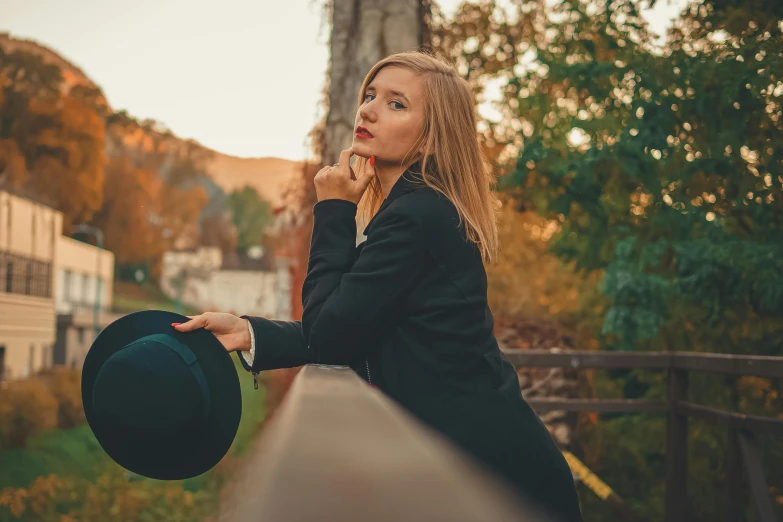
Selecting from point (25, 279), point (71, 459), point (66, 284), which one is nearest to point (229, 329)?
point (71, 459)

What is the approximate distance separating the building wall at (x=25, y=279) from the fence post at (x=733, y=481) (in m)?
17.1

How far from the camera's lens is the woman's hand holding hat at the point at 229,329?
1.93 meters

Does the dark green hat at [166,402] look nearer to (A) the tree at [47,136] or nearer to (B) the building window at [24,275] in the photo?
(A) the tree at [47,136]

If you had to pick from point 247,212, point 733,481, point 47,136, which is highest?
point 247,212

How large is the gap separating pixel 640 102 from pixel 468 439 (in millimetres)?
5368

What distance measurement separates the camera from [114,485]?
21.9 ft

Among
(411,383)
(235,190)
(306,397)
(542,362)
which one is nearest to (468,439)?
(411,383)

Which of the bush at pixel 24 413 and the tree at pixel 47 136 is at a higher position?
the tree at pixel 47 136

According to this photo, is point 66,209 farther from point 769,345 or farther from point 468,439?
point 468,439

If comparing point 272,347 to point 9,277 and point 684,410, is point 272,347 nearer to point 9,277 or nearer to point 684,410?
point 684,410

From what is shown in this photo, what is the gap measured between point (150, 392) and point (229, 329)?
0.31m

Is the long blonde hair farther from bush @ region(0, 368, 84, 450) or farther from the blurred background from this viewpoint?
bush @ region(0, 368, 84, 450)

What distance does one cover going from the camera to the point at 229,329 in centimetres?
197

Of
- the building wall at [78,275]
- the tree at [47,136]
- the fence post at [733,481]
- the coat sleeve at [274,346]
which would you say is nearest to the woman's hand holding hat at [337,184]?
the coat sleeve at [274,346]
